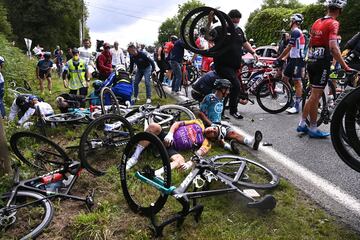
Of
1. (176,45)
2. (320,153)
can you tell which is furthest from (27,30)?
(320,153)

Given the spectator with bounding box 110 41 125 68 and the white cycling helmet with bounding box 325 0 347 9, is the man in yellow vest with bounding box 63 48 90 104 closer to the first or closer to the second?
the spectator with bounding box 110 41 125 68

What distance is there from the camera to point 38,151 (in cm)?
446

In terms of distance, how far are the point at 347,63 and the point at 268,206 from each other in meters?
Answer: 3.39

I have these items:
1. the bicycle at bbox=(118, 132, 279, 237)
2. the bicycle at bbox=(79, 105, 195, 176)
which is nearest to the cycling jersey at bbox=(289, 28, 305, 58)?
the bicycle at bbox=(79, 105, 195, 176)

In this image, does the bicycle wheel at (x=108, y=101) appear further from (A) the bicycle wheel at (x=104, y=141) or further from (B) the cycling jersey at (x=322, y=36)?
(B) the cycling jersey at (x=322, y=36)

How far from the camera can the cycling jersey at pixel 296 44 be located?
25.2 ft

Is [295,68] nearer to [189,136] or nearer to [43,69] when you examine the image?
[189,136]

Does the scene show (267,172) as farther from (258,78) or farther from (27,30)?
(27,30)

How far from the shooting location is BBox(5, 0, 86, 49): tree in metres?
48.4

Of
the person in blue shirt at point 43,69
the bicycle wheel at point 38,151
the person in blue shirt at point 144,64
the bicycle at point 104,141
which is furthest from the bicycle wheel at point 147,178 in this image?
the person in blue shirt at point 43,69

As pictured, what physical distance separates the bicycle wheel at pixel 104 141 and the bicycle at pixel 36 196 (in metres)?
0.38

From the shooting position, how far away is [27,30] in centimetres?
4931

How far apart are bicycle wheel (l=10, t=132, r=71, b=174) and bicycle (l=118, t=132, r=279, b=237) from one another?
97 centimetres

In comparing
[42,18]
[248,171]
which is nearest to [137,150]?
[248,171]
